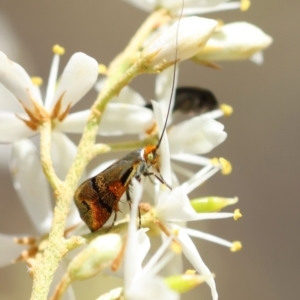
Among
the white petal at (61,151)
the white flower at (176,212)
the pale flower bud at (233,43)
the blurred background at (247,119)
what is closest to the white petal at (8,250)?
the white petal at (61,151)

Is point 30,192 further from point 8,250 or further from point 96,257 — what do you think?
point 96,257

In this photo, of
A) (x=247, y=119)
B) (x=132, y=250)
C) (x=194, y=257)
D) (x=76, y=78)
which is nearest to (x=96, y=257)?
(x=132, y=250)

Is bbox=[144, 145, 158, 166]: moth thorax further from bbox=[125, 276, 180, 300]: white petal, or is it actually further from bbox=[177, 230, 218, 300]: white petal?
bbox=[125, 276, 180, 300]: white petal

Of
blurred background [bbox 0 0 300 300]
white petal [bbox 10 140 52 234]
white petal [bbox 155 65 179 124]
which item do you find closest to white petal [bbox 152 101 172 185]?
white petal [bbox 155 65 179 124]

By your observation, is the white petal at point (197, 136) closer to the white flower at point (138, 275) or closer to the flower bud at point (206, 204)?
the flower bud at point (206, 204)

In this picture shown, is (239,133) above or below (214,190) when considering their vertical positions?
above

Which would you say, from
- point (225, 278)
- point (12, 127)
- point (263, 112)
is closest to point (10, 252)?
point (12, 127)

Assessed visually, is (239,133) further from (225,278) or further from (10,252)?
(10,252)
